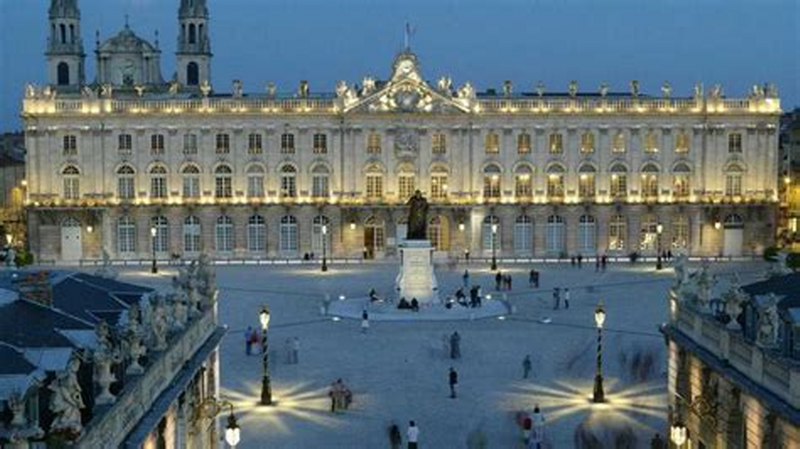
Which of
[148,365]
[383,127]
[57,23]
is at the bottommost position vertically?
[148,365]

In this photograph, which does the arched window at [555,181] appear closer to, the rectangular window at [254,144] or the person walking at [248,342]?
the rectangular window at [254,144]

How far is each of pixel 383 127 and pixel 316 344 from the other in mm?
39237

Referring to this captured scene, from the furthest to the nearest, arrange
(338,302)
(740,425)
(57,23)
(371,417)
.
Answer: (57,23), (338,302), (371,417), (740,425)

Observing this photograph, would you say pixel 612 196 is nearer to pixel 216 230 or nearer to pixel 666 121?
pixel 666 121

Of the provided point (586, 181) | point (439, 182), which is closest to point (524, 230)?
point (586, 181)

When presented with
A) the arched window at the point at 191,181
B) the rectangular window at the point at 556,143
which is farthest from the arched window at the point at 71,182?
the rectangular window at the point at 556,143

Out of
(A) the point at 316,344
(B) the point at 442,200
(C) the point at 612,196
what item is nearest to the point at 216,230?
(B) the point at 442,200

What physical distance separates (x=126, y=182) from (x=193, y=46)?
23581mm

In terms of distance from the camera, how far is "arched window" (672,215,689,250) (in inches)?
3221

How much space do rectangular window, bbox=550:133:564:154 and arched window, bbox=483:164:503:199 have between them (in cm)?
384

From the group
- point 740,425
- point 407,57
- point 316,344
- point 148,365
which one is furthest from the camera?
point 407,57

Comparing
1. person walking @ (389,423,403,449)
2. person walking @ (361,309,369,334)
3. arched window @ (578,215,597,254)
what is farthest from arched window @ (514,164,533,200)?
person walking @ (389,423,403,449)

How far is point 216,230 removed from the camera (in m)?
81.0

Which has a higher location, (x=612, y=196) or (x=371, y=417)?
(x=612, y=196)
